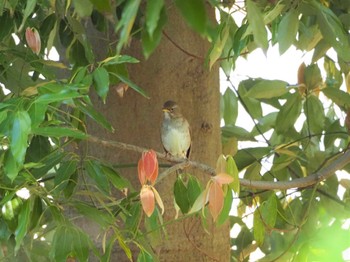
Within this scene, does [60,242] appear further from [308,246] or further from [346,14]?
Result: [346,14]

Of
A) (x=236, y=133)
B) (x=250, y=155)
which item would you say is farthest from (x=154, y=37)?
(x=236, y=133)

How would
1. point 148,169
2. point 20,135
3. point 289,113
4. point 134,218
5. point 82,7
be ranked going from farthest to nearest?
1. point 289,113
2. point 134,218
3. point 148,169
4. point 82,7
5. point 20,135

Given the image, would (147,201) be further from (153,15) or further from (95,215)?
(153,15)

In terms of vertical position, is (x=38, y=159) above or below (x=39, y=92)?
below

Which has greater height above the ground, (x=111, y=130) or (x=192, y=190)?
(x=111, y=130)

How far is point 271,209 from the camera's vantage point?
2.38 m

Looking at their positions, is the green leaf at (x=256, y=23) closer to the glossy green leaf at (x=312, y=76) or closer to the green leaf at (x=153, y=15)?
the green leaf at (x=153, y=15)

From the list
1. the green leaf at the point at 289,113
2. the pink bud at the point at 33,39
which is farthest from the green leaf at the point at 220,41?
the green leaf at the point at 289,113

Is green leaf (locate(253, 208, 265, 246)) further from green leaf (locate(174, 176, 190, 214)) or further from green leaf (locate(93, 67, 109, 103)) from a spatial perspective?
green leaf (locate(93, 67, 109, 103))

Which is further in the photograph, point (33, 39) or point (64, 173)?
point (33, 39)

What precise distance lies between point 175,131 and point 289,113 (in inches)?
17.4

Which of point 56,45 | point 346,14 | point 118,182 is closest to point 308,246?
point 118,182

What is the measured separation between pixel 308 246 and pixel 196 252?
0.40 meters

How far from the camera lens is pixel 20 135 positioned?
1.50 m
